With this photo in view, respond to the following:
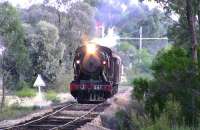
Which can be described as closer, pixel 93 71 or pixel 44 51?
pixel 93 71

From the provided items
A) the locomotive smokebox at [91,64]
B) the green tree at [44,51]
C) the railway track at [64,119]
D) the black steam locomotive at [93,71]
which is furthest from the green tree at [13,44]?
the railway track at [64,119]

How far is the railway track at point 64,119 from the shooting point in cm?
2038

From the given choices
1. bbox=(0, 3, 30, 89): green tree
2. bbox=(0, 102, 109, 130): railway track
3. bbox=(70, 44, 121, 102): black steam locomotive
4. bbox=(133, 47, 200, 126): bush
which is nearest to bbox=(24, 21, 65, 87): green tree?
bbox=(0, 3, 30, 89): green tree

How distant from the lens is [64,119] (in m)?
23.7

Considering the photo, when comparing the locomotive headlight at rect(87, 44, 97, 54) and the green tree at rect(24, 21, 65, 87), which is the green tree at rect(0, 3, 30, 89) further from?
the locomotive headlight at rect(87, 44, 97, 54)

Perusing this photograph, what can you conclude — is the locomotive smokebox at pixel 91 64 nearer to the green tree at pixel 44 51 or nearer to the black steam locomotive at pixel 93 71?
the black steam locomotive at pixel 93 71

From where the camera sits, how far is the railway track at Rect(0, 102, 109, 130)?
20375mm

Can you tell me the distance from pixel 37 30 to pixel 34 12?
8.50 m

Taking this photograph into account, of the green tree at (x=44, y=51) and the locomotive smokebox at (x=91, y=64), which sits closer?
the locomotive smokebox at (x=91, y=64)

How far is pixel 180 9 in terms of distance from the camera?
23.3 m

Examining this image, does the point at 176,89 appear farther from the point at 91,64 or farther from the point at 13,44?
the point at 13,44

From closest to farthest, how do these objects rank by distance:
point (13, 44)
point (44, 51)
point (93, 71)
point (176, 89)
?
point (176, 89), point (93, 71), point (13, 44), point (44, 51)

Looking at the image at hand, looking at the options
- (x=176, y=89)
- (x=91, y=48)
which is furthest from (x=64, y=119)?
(x=91, y=48)

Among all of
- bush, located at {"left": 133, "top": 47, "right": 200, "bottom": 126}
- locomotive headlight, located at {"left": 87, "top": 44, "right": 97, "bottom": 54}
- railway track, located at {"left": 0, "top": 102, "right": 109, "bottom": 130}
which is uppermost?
locomotive headlight, located at {"left": 87, "top": 44, "right": 97, "bottom": 54}
